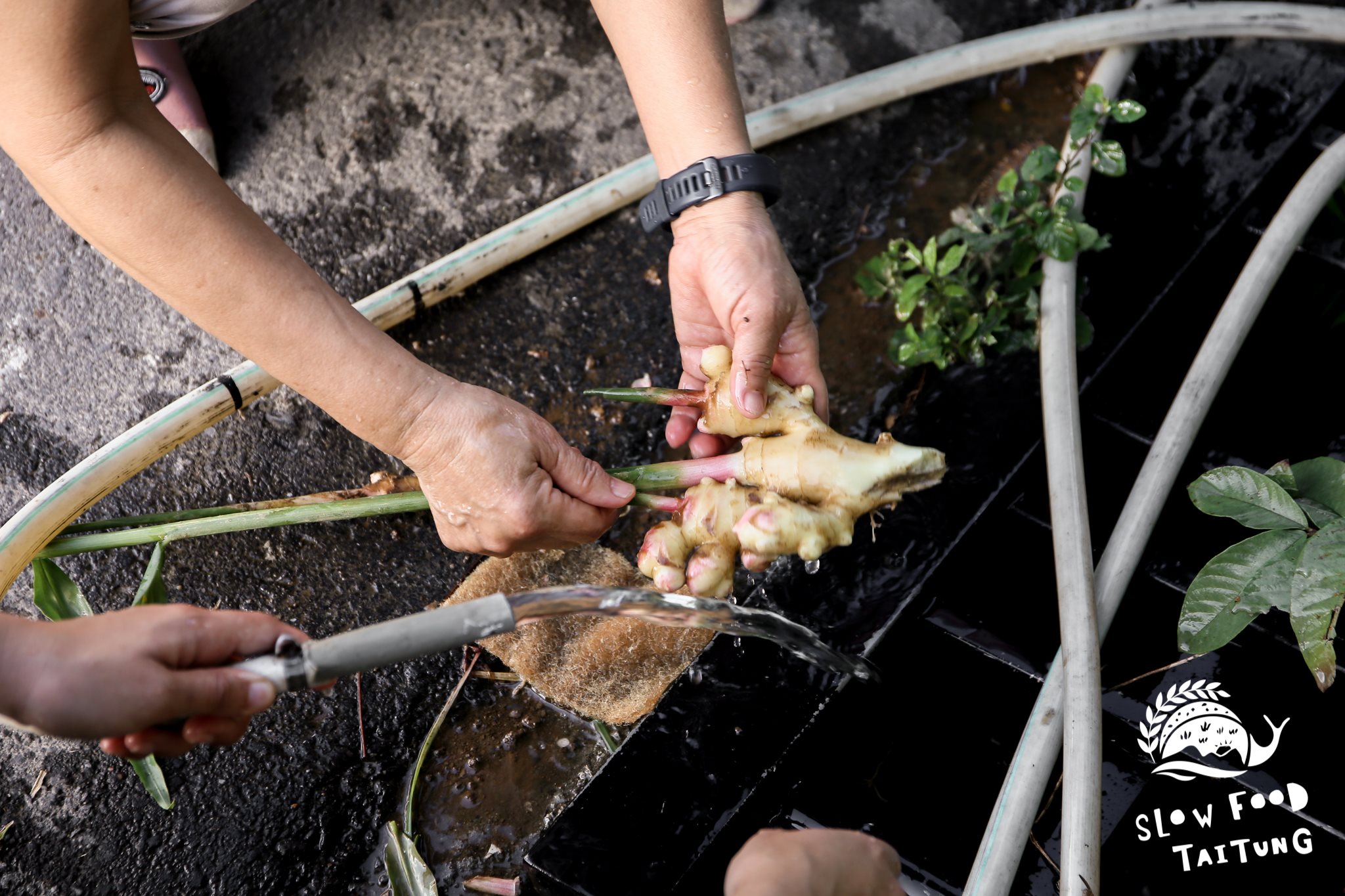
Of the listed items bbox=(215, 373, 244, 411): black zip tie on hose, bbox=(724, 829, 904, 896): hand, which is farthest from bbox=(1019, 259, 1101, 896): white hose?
bbox=(215, 373, 244, 411): black zip tie on hose

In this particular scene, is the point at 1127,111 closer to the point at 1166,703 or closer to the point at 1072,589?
the point at 1072,589

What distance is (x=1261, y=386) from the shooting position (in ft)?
8.11

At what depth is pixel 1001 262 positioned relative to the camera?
8.00ft

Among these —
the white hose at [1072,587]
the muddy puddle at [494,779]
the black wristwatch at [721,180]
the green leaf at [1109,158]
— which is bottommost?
the muddy puddle at [494,779]

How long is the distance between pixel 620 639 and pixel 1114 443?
1252mm

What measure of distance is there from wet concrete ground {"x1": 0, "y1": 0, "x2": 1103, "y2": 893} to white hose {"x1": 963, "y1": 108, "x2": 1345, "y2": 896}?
1.05 m

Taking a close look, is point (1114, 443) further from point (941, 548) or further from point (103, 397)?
point (103, 397)

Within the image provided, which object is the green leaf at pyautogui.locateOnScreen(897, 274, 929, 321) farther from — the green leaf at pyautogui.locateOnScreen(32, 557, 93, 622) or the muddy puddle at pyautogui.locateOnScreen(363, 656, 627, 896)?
the green leaf at pyautogui.locateOnScreen(32, 557, 93, 622)

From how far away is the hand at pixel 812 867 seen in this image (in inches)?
47.9

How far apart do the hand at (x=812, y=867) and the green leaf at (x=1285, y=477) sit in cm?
109

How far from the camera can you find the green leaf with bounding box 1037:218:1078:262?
7.43ft

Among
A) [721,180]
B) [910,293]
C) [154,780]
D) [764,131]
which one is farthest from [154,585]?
[764,131]

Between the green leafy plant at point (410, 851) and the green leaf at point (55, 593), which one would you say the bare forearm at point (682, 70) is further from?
the green leaf at point (55, 593)

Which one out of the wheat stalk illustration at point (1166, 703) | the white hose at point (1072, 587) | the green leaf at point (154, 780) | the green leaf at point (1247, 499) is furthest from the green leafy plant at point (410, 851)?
the green leaf at point (1247, 499)
